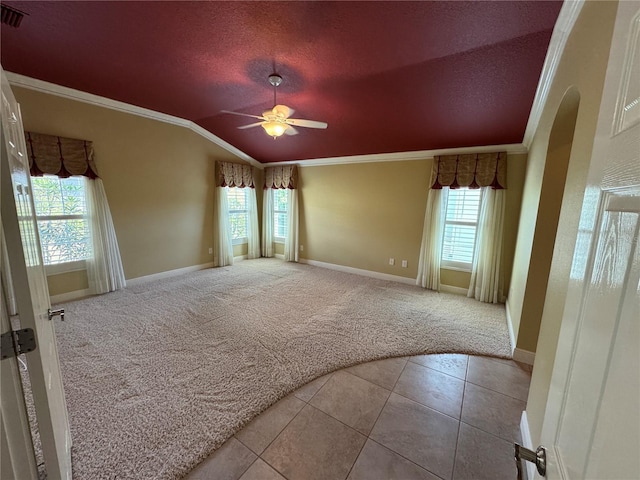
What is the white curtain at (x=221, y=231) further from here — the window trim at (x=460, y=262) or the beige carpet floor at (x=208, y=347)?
the window trim at (x=460, y=262)

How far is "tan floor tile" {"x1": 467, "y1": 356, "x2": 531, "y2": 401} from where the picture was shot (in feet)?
6.40

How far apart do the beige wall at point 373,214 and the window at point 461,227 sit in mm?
227

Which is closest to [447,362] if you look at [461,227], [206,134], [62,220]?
[461,227]

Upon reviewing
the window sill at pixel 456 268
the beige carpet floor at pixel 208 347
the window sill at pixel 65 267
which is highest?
the window sill at pixel 65 267

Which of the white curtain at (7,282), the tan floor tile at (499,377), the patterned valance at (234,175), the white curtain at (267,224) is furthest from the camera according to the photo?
the white curtain at (267,224)

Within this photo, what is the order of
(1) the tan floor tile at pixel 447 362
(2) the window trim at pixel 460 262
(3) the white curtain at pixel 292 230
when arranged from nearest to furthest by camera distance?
(1) the tan floor tile at pixel 447 362 < (2) the window trim at pixel 460 262 < (3) the white curtain at pixel 292 230

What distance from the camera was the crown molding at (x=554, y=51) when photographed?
1411mm

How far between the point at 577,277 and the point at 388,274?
409cm

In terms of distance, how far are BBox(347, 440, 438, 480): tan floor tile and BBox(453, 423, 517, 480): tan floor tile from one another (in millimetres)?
203

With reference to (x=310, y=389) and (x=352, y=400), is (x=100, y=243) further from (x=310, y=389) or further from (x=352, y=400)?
(x=352, y=400)

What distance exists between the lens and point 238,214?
5.55 m

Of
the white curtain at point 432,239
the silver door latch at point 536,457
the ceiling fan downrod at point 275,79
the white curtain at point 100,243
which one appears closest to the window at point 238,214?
the white curtain at point 100,243

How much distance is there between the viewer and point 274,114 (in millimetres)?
2422

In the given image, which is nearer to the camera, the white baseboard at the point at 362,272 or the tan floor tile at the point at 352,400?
the tan floor tile at the point at 352,400
